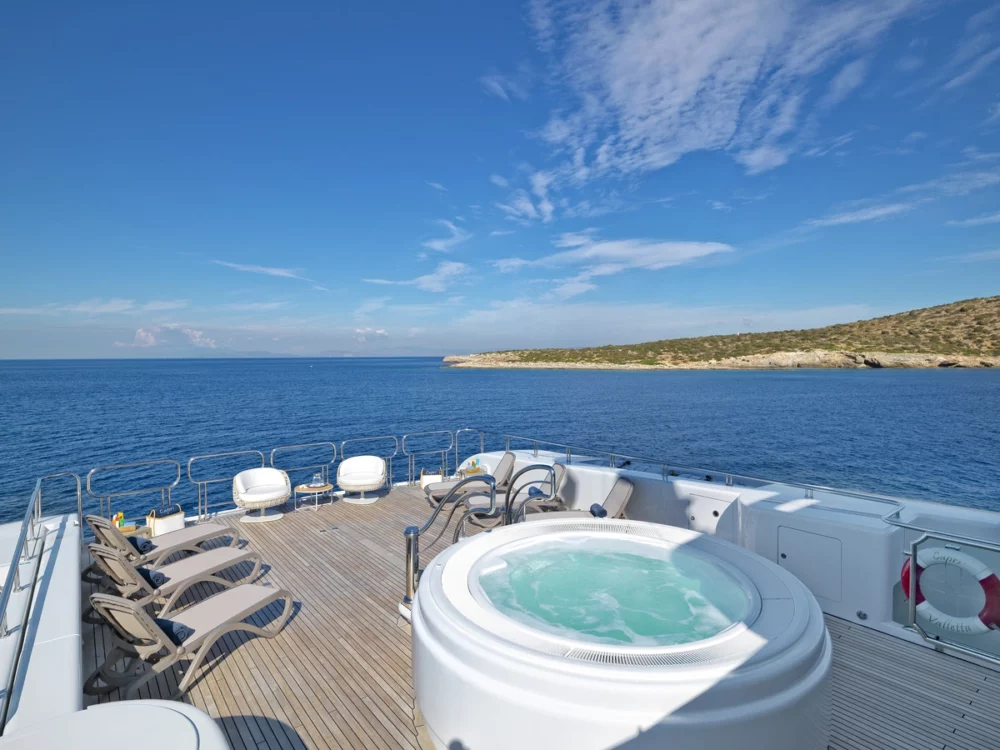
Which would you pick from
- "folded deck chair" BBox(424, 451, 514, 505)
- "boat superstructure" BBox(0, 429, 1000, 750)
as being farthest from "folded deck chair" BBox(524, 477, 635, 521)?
"folded deck chair" BBox(424, 451, 514, 505)

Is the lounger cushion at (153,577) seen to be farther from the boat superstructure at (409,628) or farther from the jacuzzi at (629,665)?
the jacuzzi at (629,665)

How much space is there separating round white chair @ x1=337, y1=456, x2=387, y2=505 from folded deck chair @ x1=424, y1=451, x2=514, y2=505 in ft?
2.66

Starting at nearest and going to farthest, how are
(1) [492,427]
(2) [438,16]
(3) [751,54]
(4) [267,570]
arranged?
(4) [267,570]
(2) [438,16]
(3) [751,54]
(1) [492,427]

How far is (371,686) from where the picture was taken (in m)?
3.10

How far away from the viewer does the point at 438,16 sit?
11.9 meters

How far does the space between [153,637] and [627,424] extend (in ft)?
92.6

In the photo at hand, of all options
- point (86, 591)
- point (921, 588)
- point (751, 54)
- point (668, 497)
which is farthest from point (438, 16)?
point (921, 588)

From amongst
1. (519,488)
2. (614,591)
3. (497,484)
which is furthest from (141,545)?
(614,591)

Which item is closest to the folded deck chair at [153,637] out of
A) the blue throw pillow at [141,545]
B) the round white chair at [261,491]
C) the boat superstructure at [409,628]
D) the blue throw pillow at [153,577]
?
the boat superstructure at [409,628]

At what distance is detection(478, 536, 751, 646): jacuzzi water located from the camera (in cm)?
322

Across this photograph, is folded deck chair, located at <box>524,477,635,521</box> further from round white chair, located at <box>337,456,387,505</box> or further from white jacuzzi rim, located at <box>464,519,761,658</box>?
round white chair, located at <box>337,456,387,505</box>

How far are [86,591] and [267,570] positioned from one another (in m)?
1.42

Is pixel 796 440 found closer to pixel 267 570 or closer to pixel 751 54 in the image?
pixel 751 54

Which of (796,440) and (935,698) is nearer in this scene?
(935,698)
